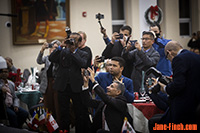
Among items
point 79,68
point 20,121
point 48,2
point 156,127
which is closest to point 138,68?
point 79,68

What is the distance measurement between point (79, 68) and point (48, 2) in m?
4.28

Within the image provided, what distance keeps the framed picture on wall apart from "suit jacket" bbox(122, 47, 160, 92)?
395 centimetres

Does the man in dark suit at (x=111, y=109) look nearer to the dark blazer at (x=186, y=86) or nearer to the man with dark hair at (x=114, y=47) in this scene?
the dark blazer at (x=186, y=86)

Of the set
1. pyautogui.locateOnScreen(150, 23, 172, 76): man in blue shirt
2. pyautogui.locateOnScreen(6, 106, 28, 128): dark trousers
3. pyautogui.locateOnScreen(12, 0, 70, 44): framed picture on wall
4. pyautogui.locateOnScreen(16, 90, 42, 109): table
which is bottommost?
Result: pyautogui.locateOnScreen(6, 106, 28, 128): dark trousers

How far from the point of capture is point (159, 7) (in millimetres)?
8516

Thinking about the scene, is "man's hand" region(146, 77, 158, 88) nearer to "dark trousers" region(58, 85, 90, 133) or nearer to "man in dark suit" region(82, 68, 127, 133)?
"man in dark suit" region(82, 68, 127, 133)

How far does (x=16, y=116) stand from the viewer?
448cm

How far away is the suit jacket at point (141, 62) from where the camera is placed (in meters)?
4.11

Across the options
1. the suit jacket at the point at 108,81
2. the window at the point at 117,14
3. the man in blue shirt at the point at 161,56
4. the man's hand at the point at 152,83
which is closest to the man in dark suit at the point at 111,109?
the suit jacket at the point at 108,81

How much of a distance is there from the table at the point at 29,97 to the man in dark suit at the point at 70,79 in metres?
1.40

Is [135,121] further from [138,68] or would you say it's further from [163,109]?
[138,68]

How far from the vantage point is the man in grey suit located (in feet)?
13.5

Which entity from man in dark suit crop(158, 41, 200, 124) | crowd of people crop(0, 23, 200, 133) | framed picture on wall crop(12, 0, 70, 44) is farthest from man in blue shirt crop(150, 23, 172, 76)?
framed picture on wall crop(12, 0, 70, 44)

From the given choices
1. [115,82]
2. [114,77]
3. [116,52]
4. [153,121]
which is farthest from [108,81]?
[116,52]
